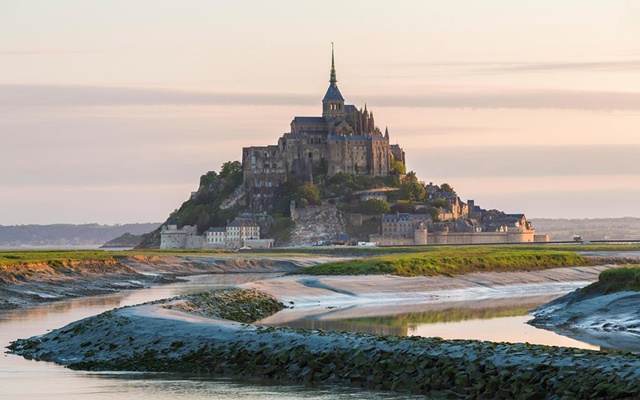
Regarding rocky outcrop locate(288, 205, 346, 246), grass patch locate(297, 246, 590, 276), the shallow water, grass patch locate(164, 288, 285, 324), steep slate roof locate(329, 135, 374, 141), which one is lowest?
the shallow water

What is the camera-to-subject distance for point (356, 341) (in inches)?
968

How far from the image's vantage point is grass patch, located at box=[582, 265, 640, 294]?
39716mm

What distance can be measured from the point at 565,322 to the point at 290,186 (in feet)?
475

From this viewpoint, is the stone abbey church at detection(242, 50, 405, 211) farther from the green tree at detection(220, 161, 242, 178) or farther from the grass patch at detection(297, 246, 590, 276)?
the grass patch at detection(297, 246, 590, 276)

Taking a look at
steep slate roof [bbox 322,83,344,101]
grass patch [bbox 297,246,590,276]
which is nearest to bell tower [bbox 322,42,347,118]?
steep slate roof [bbox 322,83,344,101]

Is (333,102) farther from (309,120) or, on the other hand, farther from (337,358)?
(337,358)

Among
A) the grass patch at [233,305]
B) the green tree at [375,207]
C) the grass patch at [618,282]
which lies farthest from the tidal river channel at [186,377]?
the green tree at [375,207]

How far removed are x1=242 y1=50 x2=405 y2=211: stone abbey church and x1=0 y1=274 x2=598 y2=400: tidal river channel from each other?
12770cm

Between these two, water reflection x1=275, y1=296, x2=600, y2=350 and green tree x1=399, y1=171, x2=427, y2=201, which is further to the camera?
green tree x1=399, y1=171, x2=427, y2=201

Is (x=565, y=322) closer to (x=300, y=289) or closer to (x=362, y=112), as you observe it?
(x=300, y=289)

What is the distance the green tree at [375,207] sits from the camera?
170250 millimetres

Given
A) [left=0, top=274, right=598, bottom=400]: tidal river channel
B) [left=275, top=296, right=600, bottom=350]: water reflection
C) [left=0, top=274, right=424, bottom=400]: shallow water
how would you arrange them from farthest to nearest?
[left=275, top=296, right=600, bottom=350]: water reflection
[left=0, top=274, right=598, bottom=400]: tidal river channel
[left=0, top=274, right=424, bottom=400]: shallow water

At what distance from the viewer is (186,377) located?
24.6m

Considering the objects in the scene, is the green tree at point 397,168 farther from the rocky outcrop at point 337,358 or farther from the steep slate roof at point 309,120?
the rocky outcrop at point 337,358
